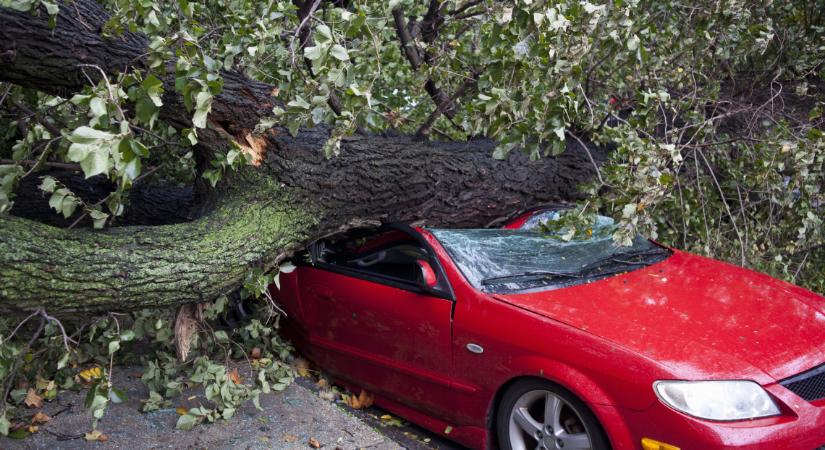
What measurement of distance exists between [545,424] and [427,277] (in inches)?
41.6

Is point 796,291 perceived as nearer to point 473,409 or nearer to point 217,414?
point 473,409

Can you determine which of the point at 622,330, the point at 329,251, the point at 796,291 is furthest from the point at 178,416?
the point at 796,291

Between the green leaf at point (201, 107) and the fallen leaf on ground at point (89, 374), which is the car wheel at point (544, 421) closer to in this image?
the green leaf at point (201, 107)

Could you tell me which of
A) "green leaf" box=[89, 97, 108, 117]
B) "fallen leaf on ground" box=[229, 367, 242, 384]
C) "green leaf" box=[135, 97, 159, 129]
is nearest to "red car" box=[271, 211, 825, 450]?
"fallen leaf on ground" box=[229, 367, 242, 384]

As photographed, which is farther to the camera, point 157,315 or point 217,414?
point 157,315

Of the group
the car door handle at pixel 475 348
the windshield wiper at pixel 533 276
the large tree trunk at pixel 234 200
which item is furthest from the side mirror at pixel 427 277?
the large tree trunk at pixel 234 200

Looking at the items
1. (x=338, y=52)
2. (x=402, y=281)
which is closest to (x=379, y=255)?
(x=402, y=281)

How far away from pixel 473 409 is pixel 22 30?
3234 millimetres

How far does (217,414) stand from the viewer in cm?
423

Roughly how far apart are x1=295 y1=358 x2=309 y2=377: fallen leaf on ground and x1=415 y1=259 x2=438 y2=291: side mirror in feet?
5.06

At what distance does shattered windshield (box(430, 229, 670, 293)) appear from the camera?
4016mm

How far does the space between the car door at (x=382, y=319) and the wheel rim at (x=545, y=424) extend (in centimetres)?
51

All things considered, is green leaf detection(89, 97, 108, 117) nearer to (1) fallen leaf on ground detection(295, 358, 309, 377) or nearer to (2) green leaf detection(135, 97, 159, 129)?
(2) green leaf detection(135, 97, 159, 129)

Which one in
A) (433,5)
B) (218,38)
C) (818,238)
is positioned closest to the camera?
(218,38)
